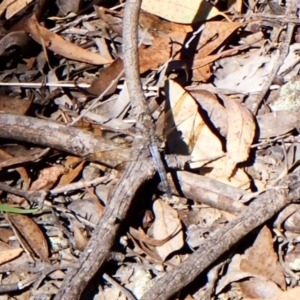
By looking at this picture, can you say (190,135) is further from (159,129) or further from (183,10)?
(183,10)

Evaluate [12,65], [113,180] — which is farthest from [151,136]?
[12,65]

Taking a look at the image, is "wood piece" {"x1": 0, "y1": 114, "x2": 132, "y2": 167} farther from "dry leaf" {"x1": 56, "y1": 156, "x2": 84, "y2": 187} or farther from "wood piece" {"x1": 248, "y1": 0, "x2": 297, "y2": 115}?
"wood piece" {"x1": 248, "y1": 0, "x2": 297, "y2": 115}

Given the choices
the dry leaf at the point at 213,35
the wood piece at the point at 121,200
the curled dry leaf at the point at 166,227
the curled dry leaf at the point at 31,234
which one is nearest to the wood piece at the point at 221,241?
the curled dry leaf at the point at 166,227

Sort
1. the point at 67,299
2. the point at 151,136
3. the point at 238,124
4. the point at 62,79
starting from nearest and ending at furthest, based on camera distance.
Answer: the point at 67,299 < the point at 151,136 < the point at 238,124 < the point at 62,79

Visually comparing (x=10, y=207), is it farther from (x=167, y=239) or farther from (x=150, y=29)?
(x=150, y=29)

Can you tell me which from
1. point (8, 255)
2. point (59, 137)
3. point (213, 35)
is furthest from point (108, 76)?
point (8, 255)

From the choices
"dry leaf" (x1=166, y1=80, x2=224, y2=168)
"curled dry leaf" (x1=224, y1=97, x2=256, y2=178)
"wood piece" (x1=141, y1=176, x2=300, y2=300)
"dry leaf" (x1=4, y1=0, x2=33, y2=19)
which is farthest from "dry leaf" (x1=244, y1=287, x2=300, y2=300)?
"dry leaf" (x1=4, y1=0, x2=33, y2=19)
